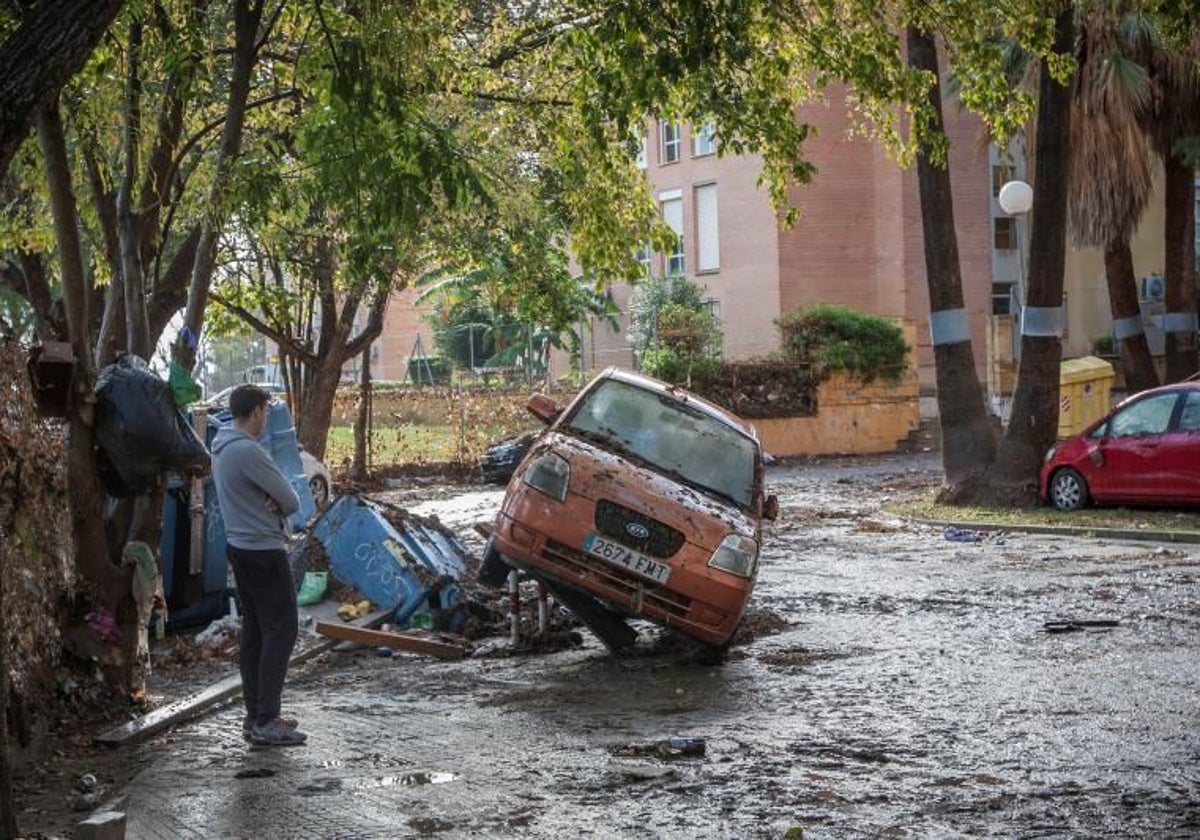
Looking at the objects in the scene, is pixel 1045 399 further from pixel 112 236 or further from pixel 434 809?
pixel 434 809

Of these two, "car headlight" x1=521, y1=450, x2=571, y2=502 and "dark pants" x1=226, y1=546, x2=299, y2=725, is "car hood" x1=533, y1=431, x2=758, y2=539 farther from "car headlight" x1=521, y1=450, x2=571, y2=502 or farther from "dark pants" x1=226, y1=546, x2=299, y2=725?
"dark pants" x1=226, y1=546, x2=299, y2=725

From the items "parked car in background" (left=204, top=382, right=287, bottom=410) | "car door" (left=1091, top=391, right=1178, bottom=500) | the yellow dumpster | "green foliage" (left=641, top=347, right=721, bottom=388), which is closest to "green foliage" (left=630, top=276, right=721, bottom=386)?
"green foliage" (left=641, top=347, right=721, bottom=388)

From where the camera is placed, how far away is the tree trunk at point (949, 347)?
22109 millimetres

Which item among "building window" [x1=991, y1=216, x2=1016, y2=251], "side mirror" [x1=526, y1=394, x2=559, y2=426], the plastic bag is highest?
"building window" [x1=991, y1=216, x2=1016, y2=251]

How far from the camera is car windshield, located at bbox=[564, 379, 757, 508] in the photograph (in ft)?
38.6

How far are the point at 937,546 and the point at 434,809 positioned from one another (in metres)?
12.4

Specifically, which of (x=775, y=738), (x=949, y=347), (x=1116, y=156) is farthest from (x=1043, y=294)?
(x=775, y=738)

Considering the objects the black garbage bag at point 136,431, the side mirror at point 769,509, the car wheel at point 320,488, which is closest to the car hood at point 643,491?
the side mirror at point 769,509

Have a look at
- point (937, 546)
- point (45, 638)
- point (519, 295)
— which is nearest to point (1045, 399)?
point (937, 546)

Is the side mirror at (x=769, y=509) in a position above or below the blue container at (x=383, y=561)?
above

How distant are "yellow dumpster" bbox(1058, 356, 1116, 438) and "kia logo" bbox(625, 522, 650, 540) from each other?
2065 centimetres

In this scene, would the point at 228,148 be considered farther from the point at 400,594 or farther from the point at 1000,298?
the point at 1000,298

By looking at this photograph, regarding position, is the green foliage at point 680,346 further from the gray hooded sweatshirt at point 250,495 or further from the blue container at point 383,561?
the gray hooded sweatshirt at point 250,495

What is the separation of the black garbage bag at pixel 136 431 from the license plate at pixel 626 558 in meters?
2.67
